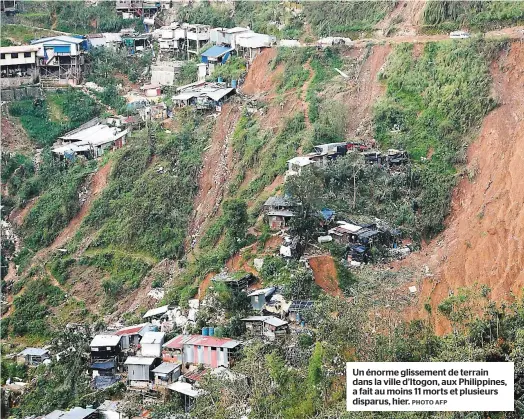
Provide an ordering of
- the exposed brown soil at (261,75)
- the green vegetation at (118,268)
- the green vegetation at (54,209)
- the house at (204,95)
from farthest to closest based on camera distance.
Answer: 1. the exposed brown soil at (261,75)
2. the house at (204,95)
3. the green vegetation at (54,209)
4. the green vegetation at (118,268)

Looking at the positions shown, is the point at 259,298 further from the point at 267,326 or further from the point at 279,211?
the point at 279,211

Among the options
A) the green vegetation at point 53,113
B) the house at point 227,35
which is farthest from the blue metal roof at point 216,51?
the green vegetation at point 53,113

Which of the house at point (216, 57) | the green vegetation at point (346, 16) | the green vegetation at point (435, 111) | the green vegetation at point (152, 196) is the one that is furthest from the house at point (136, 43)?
the green vegetation at point (435, 111)

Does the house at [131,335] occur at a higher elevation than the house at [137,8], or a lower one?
lower

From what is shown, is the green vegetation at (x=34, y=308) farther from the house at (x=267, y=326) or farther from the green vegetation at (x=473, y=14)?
the green vegetation at (x=473, y=14)

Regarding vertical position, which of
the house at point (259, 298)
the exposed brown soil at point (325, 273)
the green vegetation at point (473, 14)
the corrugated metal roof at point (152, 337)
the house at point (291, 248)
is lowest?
the corrugated metal roof at point (152, 337)

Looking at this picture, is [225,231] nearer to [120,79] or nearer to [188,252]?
[188,252]

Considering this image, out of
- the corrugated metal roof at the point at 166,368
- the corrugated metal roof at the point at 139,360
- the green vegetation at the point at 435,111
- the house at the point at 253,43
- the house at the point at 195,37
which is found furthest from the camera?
the house at the point at 195,37

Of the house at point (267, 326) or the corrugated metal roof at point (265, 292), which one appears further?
the corrugated metal roof at point (265, 292)

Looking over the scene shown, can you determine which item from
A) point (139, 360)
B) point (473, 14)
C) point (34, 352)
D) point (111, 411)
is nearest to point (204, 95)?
point (473, 14)
